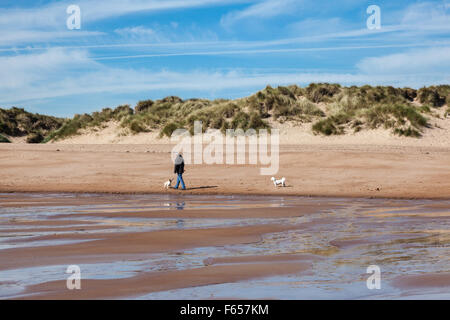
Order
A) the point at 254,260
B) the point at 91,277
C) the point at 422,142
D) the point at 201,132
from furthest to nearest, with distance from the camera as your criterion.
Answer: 1. the point at 201,132
2. the point at 422,142
3. the point at 254,260
4. the point at 91,277

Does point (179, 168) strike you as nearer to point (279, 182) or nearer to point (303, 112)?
point (279, 182)

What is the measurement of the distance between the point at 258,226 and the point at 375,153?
17.1 m

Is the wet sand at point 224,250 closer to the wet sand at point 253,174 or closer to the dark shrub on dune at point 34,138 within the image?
the wet sand at point 253,174

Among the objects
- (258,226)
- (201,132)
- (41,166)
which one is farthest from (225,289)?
(201,132)

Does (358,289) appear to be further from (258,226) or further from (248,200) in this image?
(248,200)

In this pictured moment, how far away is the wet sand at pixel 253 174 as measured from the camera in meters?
22.3

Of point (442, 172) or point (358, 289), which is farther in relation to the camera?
point (442, 172)

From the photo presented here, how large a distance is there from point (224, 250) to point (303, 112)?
119 ft

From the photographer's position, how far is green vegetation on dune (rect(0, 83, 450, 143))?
133 feet

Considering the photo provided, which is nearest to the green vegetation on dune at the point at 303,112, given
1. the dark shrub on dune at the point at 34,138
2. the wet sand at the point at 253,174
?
the dark shrub on dune at the point at 34,138

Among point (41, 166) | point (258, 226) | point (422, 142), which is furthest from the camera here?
point (422, 142)

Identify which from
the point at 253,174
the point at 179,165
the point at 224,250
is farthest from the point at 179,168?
the point at 224,250

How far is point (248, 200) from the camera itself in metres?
19.9

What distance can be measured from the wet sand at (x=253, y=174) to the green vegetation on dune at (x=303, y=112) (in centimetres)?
808
